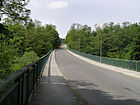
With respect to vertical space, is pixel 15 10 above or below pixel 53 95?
above

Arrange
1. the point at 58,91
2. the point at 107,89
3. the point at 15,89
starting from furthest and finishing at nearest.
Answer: the point at 107,89 → the point at 58,91 → the point at 15,89

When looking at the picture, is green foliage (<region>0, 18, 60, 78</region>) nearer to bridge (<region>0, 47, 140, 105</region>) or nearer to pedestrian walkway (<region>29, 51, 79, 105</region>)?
bridge (<region>0, 47, 140, 105</region>)

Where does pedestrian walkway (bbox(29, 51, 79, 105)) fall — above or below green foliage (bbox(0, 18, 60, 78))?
below

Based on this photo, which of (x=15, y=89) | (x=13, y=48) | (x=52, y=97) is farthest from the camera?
(x=13, y=48)

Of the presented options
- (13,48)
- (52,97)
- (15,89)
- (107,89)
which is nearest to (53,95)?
(52,97)

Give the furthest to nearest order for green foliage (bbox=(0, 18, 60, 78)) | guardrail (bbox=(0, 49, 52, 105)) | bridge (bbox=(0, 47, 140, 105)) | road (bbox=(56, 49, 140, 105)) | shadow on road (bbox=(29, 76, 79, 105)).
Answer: green foliage (bbox=(0, 18, 60, 78)) < road (bbox=(56, 49, 140, 105)) < shadow on road (bbox=(29, 76, 79, 105)) < bridge (bbox=(0, 47, 140, 105)) < guardrail (bbox=(0, 49, 52, 105))

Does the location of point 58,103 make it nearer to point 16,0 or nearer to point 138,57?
point 16,0

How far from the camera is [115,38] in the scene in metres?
Answer: 70.5

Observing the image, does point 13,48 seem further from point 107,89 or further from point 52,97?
point 107,89

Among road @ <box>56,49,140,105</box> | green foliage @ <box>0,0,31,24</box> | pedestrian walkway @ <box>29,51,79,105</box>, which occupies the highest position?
green foliage @ <box>0,0,31,24</box>

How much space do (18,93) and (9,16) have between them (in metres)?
9.30

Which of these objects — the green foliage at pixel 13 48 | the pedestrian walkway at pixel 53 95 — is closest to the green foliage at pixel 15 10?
the green foliage at pixel 13 48

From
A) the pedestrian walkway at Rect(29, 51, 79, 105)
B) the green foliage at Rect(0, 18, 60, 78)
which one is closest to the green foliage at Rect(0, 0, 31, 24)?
the green foliage at Rect(0, 18, 60, 78)

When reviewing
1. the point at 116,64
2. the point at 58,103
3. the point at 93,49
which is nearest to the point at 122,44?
the point at 93,49
